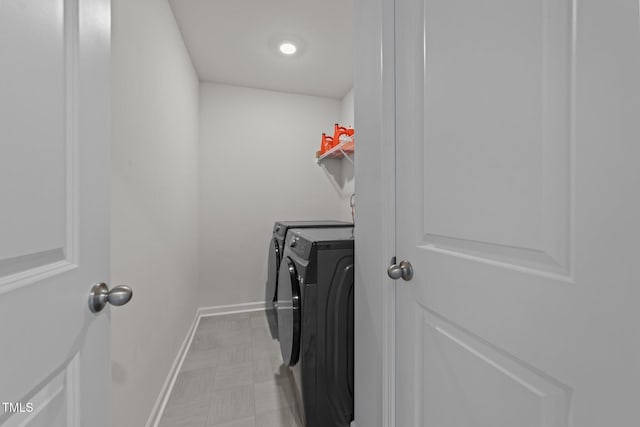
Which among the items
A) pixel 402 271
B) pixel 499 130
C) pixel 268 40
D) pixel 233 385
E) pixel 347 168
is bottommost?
pixel 233 385

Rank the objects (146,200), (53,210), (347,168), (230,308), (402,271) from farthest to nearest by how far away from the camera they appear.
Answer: (347,168) < (230,308) < (146,200) < (402,271) < (53,210)

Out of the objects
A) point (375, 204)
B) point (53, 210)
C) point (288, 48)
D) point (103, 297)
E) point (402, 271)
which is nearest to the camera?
point (53, 210)

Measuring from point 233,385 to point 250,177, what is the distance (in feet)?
6.66

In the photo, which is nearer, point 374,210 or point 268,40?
point 374,210

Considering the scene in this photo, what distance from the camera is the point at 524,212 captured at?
523 millimetres

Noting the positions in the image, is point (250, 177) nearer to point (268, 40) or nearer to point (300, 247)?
point (268, 40)

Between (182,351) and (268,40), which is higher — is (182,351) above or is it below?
below

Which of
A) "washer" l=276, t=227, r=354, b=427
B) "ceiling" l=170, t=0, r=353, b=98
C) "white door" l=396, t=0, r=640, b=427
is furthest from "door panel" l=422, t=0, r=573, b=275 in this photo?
"ceiling" l=170, t=0, r=353, b=98

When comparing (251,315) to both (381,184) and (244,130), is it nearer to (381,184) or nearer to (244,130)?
(244,130)

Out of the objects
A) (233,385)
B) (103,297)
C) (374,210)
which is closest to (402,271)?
(374,210)

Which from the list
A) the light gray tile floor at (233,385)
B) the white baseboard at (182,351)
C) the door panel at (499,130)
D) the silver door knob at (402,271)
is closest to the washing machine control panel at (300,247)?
the silver door knob at (402,271)

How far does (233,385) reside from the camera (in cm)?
171

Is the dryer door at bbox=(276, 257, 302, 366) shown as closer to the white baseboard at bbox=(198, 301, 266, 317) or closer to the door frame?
the door frame

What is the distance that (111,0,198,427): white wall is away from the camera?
1.04m
